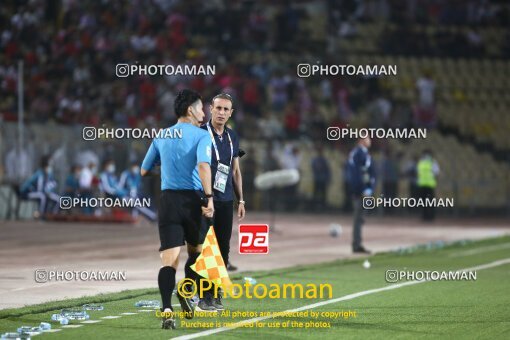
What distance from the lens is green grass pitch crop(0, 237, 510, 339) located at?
11.2 m

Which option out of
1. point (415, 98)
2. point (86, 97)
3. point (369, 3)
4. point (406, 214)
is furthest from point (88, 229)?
point (369, 3)

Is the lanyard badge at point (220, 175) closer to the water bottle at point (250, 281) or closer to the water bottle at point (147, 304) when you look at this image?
the water bottle at point (147, 304)

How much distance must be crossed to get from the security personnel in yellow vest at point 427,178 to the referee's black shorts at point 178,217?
22.8 metres

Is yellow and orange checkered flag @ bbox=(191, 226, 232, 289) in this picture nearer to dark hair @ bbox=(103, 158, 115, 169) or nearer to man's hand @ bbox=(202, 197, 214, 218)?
man's hand @ bbox=(202, 197, 214, 218)

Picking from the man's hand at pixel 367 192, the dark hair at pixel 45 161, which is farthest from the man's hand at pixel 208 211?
the dark hair at pixel 45 161

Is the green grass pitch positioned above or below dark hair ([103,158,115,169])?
below

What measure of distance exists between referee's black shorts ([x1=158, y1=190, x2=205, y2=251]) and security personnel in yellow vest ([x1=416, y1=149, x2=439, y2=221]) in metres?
22.8

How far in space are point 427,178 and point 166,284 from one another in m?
23.9

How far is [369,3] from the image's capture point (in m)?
43.0

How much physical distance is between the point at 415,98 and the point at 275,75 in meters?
4.80

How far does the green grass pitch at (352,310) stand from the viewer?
1122 cm

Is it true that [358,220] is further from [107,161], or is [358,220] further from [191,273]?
[107,161]

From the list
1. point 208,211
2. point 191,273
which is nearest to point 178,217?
point 208,211

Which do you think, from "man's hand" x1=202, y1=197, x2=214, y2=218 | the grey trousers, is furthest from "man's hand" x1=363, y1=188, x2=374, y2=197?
"man's hand" x1=202, y1=197, x2=214, y2=218
